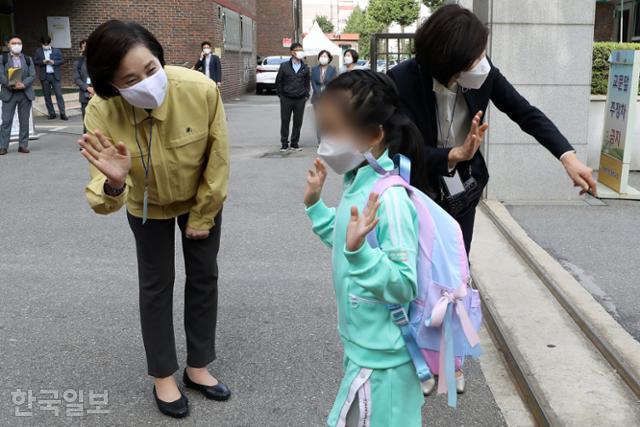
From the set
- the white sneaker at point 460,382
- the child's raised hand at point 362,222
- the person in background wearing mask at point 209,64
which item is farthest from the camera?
the person in background wearing mask at point 209,64

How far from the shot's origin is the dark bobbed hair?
2141 millimetres

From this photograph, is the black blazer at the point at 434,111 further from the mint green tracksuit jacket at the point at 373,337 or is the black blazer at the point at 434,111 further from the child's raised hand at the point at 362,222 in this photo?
the child's raised hand at the point at 362,222

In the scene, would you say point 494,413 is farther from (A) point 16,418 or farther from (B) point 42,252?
(B) point 42,252

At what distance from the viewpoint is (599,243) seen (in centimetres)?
597

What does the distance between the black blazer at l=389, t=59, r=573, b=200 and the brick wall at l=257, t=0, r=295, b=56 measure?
142 feet

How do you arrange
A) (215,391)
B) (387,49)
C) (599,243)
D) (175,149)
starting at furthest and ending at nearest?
(387,49), (599,243), (215,391), (175,149)

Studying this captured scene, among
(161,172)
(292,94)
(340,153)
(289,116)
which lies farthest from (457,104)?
(292,94)

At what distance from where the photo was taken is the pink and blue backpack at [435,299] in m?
2.17

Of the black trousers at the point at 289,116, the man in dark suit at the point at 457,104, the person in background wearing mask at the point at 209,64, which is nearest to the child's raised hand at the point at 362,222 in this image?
the man in dark suit at the point at 457,104

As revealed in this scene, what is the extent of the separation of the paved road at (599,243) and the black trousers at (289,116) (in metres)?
5.60

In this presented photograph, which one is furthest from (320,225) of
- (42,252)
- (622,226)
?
(622,226)

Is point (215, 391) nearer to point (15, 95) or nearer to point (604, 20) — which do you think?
point (15, 95)

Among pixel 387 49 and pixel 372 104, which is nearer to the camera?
pixel 372 104

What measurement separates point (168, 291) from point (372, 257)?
1.57 m
